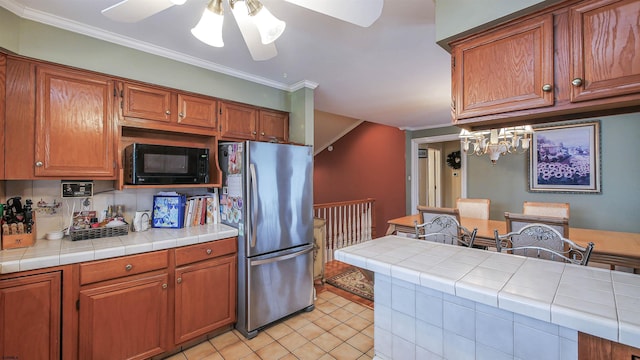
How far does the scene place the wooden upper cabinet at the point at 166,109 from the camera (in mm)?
2020

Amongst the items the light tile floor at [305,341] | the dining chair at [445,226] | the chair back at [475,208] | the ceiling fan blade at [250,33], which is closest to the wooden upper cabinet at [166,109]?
the ceiling fan blade at [250,33]

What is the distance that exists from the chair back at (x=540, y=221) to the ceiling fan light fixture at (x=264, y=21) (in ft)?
7.05

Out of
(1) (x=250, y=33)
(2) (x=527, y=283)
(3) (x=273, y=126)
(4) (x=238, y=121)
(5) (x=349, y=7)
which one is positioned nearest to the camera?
(2) (x=527, y=283)

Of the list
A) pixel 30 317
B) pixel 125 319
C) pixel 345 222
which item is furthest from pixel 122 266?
pixel 345 222

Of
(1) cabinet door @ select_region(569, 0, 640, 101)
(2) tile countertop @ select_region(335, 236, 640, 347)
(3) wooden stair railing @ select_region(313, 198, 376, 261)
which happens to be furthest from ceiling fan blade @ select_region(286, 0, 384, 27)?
(3) wooden stair railing @ select_region(313, 198, 376, 261)

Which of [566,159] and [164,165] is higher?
[566,159]

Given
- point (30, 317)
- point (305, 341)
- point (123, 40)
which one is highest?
point (123, 40)

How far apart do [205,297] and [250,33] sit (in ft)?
6.25

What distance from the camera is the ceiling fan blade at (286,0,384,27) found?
105 centimetres

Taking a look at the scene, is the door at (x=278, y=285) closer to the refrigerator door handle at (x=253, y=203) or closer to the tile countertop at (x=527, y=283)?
the refrigerator door handle at (x=253, y=203)

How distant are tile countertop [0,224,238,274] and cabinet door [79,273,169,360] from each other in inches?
8.0

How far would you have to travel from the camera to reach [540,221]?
194cm

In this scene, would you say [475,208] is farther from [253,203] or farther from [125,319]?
[125,319]

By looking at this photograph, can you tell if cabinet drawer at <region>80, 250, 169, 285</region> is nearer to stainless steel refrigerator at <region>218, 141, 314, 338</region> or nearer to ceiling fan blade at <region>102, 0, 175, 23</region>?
stainless steel refrigerator at <region>218, 141, 314, 338</region>
